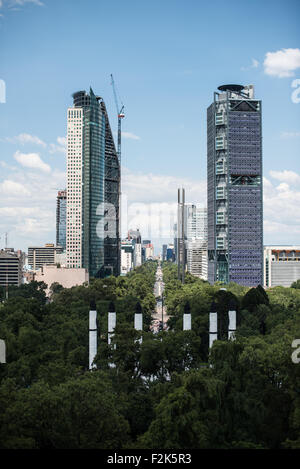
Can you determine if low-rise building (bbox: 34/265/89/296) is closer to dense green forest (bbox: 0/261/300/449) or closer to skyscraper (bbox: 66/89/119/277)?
skyscraper (bbox: 66/89/119/277)

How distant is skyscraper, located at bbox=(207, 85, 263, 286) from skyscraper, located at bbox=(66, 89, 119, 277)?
4667 centimetres

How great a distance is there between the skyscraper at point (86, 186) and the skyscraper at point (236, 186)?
46.7 meters

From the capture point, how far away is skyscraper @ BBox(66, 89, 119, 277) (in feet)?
625

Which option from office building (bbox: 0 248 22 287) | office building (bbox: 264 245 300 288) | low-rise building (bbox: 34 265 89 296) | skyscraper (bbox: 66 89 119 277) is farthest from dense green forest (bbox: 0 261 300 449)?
skyscraper (bbox: 66 89 119 277)

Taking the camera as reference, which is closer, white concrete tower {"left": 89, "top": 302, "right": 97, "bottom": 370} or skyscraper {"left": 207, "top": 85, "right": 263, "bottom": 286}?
white concrete tower {"left": 89, "top": 302, "right": 97, "bottom": 370}

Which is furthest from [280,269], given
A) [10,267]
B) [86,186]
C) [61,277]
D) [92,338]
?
[92,338]

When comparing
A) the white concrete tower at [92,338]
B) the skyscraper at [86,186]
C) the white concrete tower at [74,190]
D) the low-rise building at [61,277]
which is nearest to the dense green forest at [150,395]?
the white concrete tower at [92,338]

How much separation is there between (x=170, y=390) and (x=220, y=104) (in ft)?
477

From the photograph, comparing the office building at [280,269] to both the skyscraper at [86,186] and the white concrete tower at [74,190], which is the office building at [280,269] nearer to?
the skyscraper at [86,186]

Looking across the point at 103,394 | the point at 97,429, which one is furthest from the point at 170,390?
the point at 97,429

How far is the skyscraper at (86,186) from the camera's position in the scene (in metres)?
190

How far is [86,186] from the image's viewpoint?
625ft

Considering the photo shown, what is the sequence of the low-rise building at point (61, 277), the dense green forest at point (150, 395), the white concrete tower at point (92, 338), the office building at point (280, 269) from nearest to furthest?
the dense green forest at point (150, 395)
the white concrete tower at point (92, 338)
the low-rise building at point (61, 277)
the office building at point (280, 269)

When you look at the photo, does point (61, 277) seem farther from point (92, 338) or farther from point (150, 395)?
point (150, 395)
